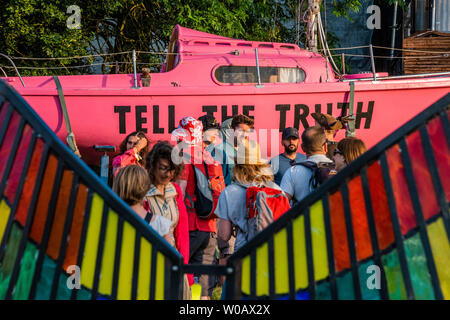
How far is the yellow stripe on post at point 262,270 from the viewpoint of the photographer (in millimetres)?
1985

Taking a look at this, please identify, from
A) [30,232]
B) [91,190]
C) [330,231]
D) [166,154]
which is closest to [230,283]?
[330,231]

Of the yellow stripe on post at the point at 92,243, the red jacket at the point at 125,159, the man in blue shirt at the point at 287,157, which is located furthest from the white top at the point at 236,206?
the red jacket at the point at 125,159

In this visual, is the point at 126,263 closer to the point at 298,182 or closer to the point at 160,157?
the point at 160,157

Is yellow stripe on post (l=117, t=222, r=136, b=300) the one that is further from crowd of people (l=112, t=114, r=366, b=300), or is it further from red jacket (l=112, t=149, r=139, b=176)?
red jacket (l=112, t=149, r=139, b=176)

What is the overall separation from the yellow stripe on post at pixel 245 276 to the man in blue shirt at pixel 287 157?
3.39m

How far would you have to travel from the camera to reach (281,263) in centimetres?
198

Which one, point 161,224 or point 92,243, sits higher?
point 161,224

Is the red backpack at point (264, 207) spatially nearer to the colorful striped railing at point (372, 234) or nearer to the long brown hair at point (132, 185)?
the long brown hair at point (132, 185)

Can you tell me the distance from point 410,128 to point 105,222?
1.09m

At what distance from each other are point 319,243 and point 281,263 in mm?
152

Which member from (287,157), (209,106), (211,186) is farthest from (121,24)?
(211,186)

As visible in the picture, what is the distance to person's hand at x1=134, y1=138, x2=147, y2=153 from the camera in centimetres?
597

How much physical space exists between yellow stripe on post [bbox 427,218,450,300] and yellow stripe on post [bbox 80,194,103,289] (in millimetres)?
1126
